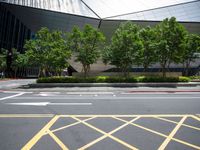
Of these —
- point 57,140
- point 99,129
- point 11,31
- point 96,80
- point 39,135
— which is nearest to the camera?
point 57,140

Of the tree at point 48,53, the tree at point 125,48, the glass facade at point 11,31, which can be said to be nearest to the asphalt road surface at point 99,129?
the tree at point 48,53

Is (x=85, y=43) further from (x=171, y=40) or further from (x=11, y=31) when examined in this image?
(x=11, y=31)

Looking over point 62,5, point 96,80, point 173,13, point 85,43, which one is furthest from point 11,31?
point 96,80

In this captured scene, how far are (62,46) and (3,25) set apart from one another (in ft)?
104

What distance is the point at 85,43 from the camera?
29.2 m

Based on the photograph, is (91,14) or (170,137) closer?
(170,137)

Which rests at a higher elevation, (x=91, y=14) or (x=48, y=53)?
(x=91, y=14)

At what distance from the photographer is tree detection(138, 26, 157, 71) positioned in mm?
31141

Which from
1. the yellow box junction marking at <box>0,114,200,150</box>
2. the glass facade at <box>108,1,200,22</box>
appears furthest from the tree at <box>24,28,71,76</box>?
the glass facade at <box>108,1,200,22</box>

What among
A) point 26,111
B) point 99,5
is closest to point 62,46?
point 26,111

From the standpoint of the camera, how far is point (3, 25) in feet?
183

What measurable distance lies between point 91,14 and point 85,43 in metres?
23.7

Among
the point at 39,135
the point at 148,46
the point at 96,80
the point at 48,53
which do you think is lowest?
the point at 39,135

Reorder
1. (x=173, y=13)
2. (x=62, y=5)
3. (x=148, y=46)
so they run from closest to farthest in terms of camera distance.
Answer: (x=148, y=46) → (x=173, y=13) → (x=62, y=5)
